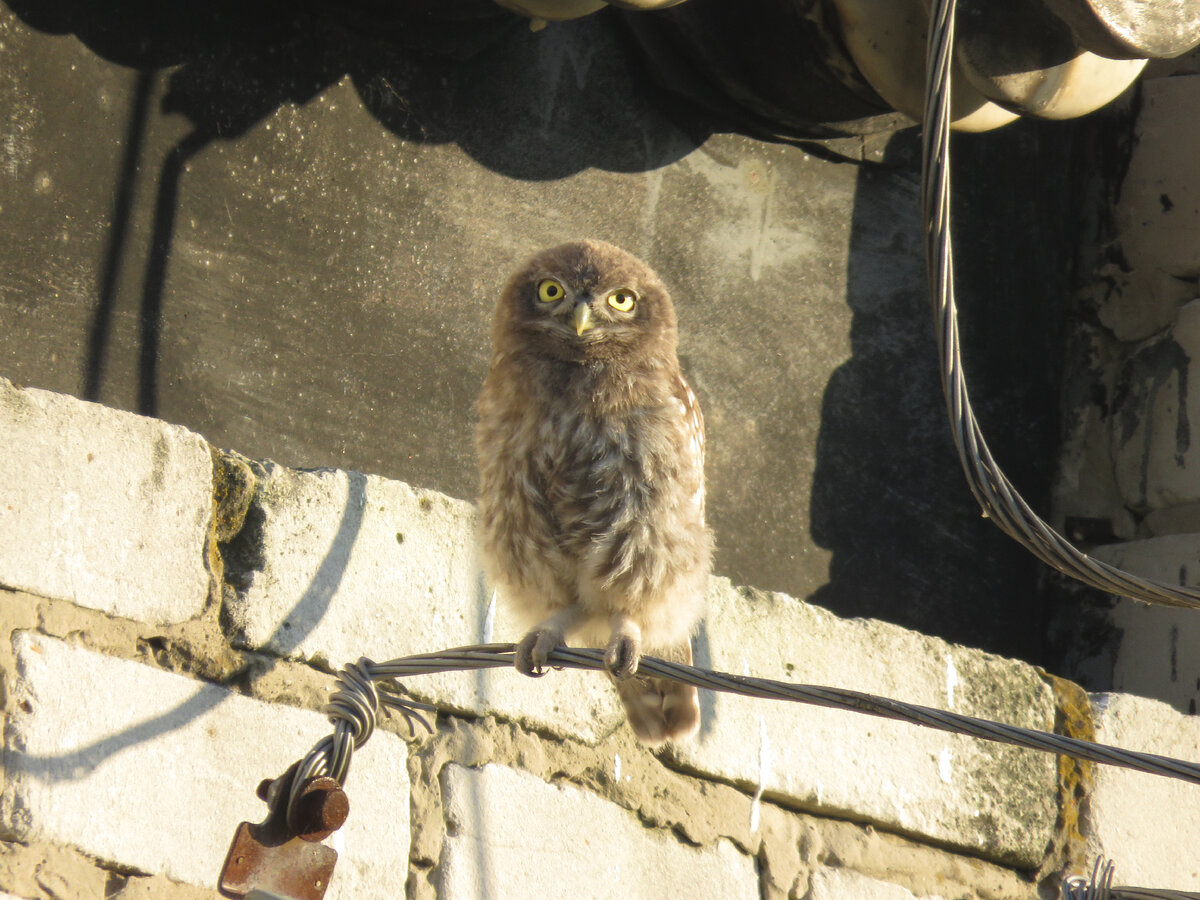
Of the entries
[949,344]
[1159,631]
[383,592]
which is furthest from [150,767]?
[1159,631]

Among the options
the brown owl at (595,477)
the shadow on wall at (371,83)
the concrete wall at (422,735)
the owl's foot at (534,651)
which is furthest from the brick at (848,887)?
the shadow on wall at (371,83)

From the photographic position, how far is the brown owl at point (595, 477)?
3.12 metres

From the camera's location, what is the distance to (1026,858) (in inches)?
151

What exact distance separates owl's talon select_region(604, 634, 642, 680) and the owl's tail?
0.56ft

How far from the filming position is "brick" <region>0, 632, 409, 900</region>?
249cm

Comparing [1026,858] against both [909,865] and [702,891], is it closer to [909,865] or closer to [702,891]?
[909,865]

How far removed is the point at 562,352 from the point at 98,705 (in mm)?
1347

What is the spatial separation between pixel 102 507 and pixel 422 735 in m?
0.88

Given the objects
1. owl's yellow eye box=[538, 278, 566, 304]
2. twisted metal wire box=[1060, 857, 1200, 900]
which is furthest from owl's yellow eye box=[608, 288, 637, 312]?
twisted metal wire box=[1060, 857, 1200, 900]

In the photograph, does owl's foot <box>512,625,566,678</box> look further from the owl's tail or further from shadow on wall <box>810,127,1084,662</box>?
shadow on wall <box>810,127,1084,662</box>

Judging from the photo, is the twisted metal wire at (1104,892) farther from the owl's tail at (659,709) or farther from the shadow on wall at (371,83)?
the shadow on wall at (371,83)

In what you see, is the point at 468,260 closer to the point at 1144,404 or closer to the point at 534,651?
the point at 534,651

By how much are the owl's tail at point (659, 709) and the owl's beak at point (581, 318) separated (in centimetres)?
84

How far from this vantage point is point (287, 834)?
7.28ft
